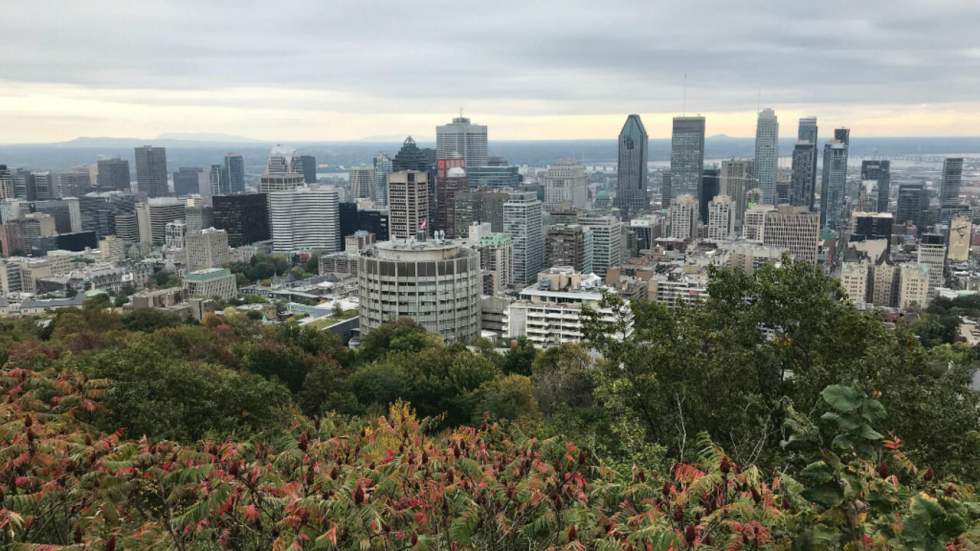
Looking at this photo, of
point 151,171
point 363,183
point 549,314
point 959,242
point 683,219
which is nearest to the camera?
point 549,314

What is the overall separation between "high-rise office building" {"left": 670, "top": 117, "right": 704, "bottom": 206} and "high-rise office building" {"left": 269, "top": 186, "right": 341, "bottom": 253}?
3727 inches

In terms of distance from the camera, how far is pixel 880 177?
162500mm

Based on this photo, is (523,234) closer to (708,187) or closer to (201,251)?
(201,251)

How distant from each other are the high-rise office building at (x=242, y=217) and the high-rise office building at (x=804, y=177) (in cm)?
10319

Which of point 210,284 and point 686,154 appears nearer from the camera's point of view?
point 210,284

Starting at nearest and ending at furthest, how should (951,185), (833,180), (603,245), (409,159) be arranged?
(603,245) < (951,185) < (409,159) < (833,180)

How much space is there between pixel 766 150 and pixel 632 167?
3724 cm

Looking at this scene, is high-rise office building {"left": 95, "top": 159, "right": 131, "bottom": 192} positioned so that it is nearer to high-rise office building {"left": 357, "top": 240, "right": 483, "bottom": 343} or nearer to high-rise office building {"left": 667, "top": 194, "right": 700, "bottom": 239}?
high-rise office building {"left": 667, "top": 194, "right": 700, "bottom": 239}

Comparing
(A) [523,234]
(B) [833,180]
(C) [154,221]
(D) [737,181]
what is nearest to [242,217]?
(C) [154,221]

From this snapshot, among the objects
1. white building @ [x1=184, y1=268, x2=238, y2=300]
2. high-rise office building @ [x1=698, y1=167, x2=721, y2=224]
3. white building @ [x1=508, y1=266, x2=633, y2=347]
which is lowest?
white building @ [x1=184, y1=268, x2=238, y2=300]

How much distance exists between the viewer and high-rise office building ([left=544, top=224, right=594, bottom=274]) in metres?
92.0

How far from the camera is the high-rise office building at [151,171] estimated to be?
190000mm

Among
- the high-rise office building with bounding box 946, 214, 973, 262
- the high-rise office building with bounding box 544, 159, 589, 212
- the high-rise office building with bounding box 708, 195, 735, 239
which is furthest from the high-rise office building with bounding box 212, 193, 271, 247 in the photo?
the high-rise office building with bounding box 946, 214, 973, 262

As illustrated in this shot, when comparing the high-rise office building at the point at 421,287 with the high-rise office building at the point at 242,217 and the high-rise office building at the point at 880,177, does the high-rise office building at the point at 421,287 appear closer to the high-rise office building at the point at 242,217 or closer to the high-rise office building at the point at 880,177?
the high-rise office building at the point at 242,217
